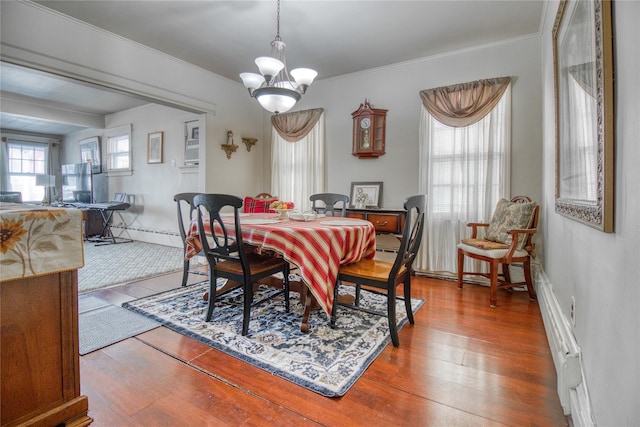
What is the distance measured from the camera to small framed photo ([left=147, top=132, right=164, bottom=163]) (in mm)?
5590

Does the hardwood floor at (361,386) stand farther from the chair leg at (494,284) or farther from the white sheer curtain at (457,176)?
the white sheer curtain at (457,176)

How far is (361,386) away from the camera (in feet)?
5.17

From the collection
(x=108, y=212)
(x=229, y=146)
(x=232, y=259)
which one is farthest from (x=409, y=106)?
(x=108, y=212)

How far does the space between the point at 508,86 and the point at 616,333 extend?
3.26m

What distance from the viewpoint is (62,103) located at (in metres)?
6.04

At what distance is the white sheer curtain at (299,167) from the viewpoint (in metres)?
4.59

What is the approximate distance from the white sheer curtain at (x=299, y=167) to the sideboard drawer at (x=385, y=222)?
1.13 metres

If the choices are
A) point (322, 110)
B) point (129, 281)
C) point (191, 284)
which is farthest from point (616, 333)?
point (322, 110)

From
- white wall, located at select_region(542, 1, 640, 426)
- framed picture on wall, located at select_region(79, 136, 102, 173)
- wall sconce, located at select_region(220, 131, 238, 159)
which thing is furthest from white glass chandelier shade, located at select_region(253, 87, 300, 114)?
framed picture on wall, located at select_region(79, 136, 102, 173)

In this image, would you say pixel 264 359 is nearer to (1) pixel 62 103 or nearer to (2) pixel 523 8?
(2) pixel 523 8

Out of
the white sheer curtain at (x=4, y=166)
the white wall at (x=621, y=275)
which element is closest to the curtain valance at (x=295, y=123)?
the white wall at (x=621, y=275)

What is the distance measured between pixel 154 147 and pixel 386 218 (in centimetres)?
453

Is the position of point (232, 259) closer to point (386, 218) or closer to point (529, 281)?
point (386, 218)

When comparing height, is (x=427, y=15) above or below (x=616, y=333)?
above
